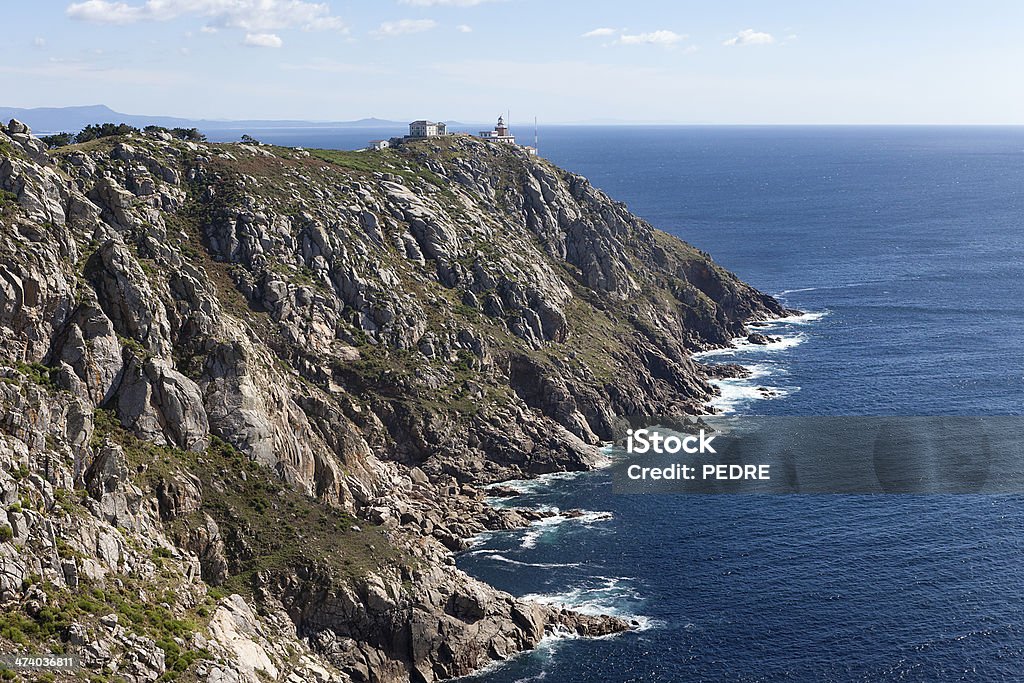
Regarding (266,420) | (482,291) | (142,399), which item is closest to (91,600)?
(142,399)

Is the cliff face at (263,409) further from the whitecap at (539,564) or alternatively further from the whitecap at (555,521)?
the whitecap at (539,564)

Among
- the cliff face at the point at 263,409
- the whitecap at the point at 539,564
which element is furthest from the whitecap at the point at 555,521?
the whitecap at the point at 539,564

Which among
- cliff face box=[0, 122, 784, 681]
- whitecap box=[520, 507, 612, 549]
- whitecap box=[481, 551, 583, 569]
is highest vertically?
cliff face box=[0, 122, 784, 681]

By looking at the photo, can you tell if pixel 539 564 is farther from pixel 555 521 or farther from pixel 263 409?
pixel 263 409

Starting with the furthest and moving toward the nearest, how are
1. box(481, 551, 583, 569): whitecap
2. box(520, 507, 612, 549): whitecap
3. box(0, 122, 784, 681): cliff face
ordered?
box(520, 507, 612, 549): whitecap → box(481, 551, 583, 569): whitecap → box(0, 122, 784, 681): cliff face

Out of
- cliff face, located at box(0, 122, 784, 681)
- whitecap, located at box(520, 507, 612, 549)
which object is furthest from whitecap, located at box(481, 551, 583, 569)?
cliff face, located at box(0, 122, 784, 681)

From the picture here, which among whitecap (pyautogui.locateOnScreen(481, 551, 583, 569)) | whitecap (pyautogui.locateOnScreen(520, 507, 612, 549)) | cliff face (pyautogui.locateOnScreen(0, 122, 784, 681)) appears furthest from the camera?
whitecap (pyautogui.locateOnScreen(520, 507, 612, 549))

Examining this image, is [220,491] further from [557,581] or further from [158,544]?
[557,581]

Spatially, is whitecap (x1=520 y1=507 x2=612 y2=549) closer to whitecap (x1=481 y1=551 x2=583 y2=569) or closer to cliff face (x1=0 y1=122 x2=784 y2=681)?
cliff face (x1=0 y1=122 x2=784 y2=681)
